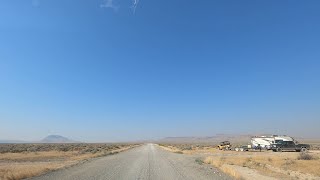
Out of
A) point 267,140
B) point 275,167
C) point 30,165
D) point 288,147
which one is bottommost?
point 275,167

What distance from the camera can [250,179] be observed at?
20391mm

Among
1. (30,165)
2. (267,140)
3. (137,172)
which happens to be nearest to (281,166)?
(137,172)

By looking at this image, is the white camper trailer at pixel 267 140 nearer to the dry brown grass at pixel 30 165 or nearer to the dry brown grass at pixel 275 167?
the dry brown grass at pixel 275 167

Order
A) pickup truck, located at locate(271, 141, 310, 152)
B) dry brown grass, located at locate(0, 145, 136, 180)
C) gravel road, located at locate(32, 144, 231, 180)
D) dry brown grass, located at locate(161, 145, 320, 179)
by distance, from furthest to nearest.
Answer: pickup truck, located at locate(271, 141, 310, 152) → dry brown grass, located at locate(0, 145, 136, 180) → dry brown grass, located at locate(161, 145, 320, 179) → gravel road, located at locate(32, 144, 231, 180)

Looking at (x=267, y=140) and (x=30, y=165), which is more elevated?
(x=267, y=140)

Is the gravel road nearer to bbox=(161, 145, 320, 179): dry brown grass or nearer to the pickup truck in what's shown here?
bbox=(161, 145, 320, 179): dry brown grass

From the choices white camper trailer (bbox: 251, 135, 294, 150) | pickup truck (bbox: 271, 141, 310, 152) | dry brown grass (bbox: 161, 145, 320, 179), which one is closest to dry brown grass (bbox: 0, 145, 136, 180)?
dry brown grass (bbox: 161, 145, 320, 179)

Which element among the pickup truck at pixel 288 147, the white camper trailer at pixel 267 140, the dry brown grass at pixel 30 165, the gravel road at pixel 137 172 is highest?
the white camper trailer at pixel 267 140

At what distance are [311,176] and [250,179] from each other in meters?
4.07

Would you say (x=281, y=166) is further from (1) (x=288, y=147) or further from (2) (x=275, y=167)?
(1) (x=288, y=147)

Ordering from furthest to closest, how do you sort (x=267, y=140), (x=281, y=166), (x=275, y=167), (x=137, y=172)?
(x=267, y=140) < (x=281, y=166) < (x=275, y=167) < (x=137, y=172)

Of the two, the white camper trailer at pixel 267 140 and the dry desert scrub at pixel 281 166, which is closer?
the dry desert scrub at pixel 281 166

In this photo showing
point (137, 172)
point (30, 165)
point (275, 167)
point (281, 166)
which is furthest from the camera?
point (30, 165)

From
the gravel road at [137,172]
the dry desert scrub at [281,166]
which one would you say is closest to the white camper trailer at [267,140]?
the dry desert scrub at [281,166]
